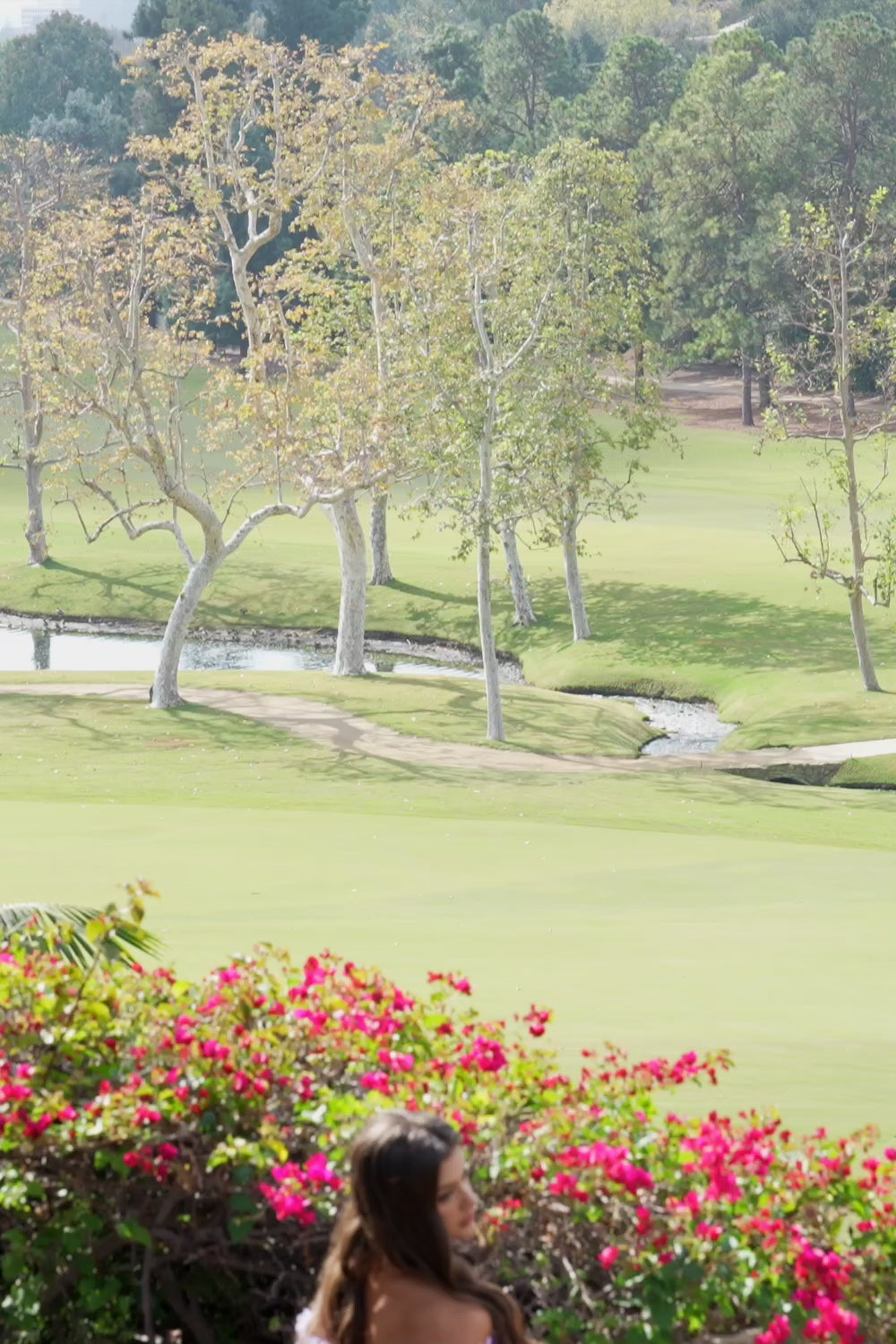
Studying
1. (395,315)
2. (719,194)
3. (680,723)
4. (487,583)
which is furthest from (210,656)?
(719,194)

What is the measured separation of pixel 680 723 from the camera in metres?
40.8

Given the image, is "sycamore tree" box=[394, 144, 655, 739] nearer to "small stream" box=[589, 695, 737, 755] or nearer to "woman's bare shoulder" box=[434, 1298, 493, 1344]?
"small stream" box=[589, 695, 737, 755]

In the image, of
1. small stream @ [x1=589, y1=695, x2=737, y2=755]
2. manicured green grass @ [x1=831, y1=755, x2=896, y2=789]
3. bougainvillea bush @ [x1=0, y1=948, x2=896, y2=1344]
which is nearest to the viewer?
bougainvillea bush @ [x1=0, y1=948, x2=896, y2=1344]

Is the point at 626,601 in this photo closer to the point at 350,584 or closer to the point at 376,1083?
the point at 350,584

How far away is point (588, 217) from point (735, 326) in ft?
113

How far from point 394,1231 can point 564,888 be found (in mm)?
13798

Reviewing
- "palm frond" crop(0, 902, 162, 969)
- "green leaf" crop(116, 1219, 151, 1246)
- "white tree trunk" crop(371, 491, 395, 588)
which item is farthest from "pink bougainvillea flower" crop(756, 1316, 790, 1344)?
"white tree trunk" crop(371, 491, 395, 588)

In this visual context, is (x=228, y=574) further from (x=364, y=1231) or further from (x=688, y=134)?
(x=364, y=1231)

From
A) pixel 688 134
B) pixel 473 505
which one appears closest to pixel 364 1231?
pixel 473 505

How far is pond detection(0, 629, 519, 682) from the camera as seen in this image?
4762 centimetres

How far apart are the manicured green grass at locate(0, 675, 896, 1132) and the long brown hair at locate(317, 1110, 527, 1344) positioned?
5.24 m

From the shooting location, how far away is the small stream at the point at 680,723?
38219mm

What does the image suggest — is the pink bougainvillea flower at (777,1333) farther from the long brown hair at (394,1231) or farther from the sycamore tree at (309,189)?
the sycamore tree at (309,189)

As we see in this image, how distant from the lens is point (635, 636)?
1882 inches
